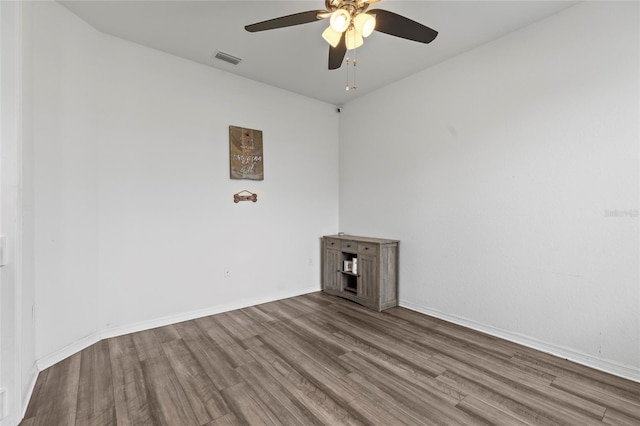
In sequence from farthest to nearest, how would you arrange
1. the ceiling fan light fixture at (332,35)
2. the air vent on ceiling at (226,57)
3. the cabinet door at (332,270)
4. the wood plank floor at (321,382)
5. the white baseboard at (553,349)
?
the cabinet door at (332,270)
the air vent on ceiling at (226,57)
the white baseboard at (553,349)
the ceiling fan light fixture at (332,35)
the wood plank floor at (321,382)

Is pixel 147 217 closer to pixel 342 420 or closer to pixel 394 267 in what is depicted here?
pixel 342 420

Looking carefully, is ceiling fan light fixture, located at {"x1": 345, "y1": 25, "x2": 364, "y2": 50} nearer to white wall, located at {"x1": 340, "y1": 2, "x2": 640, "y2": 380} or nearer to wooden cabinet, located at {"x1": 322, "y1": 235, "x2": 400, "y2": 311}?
white wall, located at {"x1": 340, "y1": 2, "x2": 640, "y2": 380}

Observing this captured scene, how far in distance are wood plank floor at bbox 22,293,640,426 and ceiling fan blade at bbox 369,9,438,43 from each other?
92.7 inches

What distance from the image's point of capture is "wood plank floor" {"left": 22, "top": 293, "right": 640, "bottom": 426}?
169 cm

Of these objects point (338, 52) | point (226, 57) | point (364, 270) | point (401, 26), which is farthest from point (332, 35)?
point (364, 270)

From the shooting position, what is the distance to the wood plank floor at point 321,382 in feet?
5.55

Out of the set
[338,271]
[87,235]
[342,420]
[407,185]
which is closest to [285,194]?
[338,271]

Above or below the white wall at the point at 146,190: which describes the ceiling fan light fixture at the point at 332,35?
above

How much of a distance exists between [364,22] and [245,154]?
2160 mm

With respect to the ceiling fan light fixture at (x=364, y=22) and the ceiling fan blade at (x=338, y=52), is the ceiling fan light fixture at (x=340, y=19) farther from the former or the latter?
the ceiling fan blade at (x=338, y=52)

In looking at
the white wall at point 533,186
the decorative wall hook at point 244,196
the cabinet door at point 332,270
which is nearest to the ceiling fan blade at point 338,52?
the white wall at point 533,186

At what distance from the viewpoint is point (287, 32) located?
104 inches

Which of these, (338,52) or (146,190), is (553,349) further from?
(146,190)

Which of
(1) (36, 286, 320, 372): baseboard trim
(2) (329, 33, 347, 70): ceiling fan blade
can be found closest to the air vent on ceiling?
(2) (329, 33, 347, 70): ceiling fan blade
